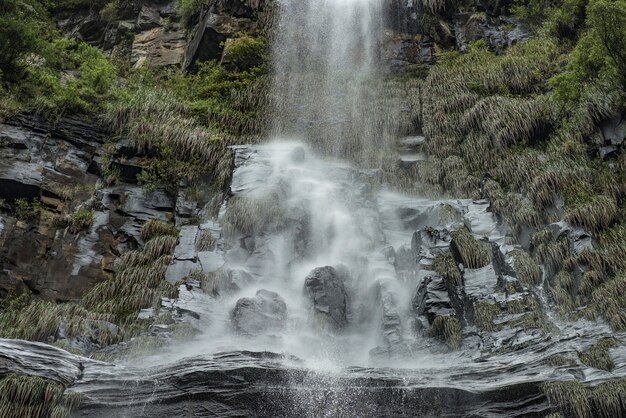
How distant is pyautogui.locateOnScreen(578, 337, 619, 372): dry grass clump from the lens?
946 centimetres

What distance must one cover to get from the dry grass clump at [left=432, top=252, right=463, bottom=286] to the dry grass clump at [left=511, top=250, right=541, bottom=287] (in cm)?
115

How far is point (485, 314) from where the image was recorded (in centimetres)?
1158

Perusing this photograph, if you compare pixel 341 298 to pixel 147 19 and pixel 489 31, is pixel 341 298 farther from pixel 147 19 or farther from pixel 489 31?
pixel 147 19

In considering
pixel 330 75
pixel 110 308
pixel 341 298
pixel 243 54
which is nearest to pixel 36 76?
pixel 243 54

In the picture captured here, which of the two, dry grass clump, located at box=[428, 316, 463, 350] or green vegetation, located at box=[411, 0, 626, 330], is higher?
green vegetation, located at box=[411, 0, 626, 330]

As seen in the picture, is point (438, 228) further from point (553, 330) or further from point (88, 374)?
point (88, 374)

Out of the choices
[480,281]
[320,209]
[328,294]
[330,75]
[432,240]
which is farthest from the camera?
[330,75]

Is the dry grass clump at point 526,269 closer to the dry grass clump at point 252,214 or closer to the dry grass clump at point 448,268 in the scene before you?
the dry grass clump at point 448,268

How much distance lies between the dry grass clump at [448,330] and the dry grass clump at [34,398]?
20.5 feet

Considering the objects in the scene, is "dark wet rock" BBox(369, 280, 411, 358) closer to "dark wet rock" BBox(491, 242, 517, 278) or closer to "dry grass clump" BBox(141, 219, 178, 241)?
"dark wet rock" BBox(491, 242, 517, 278)

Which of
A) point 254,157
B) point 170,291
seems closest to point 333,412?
point 170,291

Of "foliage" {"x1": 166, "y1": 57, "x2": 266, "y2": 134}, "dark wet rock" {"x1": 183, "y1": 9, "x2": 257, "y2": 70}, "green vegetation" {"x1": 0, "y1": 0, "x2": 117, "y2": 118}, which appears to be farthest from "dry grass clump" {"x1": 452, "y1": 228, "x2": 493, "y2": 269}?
"dark wet rock" {"x1": 183, "y1": 9, "x2": 257, "y2": 70}

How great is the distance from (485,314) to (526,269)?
1560 millimetres

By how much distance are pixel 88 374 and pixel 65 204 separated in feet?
21.1
